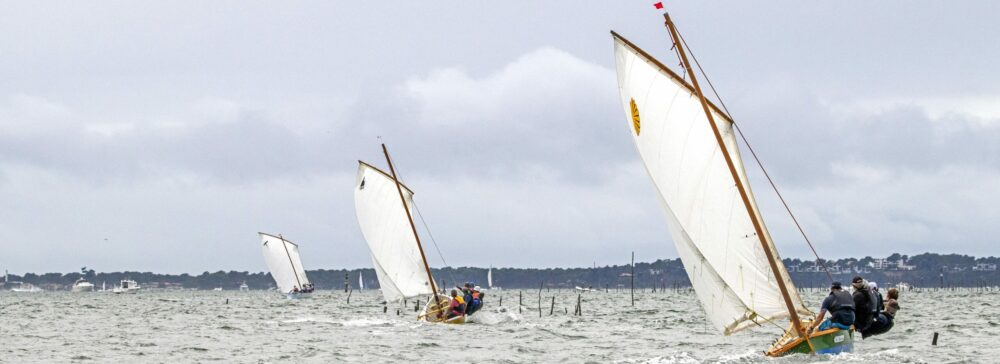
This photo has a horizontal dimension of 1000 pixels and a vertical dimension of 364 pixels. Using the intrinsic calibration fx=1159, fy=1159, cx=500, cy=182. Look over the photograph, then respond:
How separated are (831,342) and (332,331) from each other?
89.0ft

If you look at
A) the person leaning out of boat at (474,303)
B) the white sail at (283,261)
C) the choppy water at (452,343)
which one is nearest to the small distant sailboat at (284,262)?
the white sail at (283,261)

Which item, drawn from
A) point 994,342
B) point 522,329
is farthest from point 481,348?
point 994,342

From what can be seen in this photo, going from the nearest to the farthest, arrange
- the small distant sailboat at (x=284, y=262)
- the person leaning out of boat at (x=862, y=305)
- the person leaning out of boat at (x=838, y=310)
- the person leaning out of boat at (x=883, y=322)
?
the person leaning out of boat at (x=838, y=310), the person leaning out of boat at (x=862, y=305), the person leaning out of boat at (x=883, y=322), the small distant sailboat at (x=284, y=262)

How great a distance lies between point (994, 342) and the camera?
39625 millimetres

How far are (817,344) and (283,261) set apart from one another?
369 ft

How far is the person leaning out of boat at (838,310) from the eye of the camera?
2892cm

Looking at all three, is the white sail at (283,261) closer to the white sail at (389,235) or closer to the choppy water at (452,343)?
the white sail at (389,235)

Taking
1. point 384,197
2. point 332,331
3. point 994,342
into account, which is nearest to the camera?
point 994,342

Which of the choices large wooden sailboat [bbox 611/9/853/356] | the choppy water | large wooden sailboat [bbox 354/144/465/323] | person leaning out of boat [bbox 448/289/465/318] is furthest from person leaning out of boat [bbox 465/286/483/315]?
large wooden sailboat [bbox 611/9/853/356]

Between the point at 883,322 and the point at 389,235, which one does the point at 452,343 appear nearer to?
the point at 883,322

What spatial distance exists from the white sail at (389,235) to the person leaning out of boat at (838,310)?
1332 inches

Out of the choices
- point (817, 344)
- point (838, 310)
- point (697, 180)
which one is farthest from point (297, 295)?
point (697, 180)

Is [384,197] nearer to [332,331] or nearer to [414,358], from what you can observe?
[332,331]

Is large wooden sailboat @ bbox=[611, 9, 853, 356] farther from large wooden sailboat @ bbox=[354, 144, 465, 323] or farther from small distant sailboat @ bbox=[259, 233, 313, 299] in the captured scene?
small distant sailboat @ bbox=[259, 233, 313, 299]
